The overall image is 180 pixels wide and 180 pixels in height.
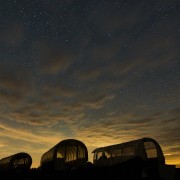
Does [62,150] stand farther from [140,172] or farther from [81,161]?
[140,172]

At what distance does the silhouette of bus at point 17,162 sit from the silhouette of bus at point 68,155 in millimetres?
10418

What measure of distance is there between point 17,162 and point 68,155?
44.8ft

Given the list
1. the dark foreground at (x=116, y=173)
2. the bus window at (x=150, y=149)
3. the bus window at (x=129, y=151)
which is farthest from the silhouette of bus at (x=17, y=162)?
the bus window at (x=150, y=149)

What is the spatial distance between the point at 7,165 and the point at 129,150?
21.8 m

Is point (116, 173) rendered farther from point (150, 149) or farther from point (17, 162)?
point (17, 162)

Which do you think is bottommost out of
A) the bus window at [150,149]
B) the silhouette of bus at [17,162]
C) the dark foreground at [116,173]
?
the dark foreground at [116,173]

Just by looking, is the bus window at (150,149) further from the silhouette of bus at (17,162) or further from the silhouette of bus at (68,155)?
the silhouette of bus at (17,162)

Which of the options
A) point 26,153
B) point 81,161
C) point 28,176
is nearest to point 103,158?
point 81,161

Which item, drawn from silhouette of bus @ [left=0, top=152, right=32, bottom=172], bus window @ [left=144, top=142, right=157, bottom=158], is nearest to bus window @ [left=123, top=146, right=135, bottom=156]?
bus window @ [left=144, top=142, right=157, bottom=158]

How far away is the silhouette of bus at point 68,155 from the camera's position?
24.2 metres

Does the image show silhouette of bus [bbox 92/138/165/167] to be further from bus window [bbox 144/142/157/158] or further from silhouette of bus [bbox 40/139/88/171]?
silhouette of bus [bbox 40/139/88/171]

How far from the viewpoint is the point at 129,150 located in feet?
78.5

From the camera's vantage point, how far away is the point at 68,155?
29.4 metres

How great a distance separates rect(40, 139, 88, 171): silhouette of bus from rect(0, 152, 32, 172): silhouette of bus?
1042 centimetres
